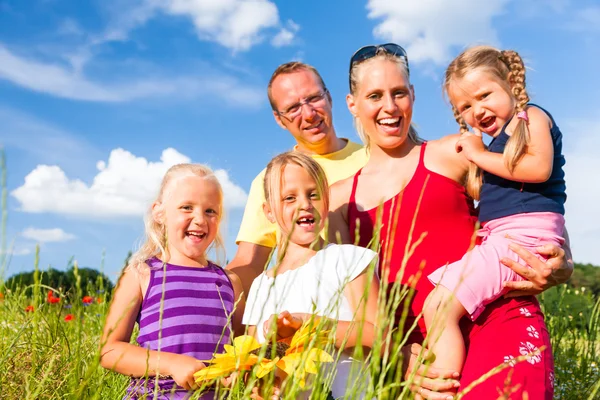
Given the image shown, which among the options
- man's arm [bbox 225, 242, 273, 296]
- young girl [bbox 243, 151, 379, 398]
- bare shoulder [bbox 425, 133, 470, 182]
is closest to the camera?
young girl [bbox 243, 151, 379, 398]

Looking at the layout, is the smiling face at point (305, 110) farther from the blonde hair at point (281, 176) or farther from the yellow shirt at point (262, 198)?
the blonde hair at point (281, 176)

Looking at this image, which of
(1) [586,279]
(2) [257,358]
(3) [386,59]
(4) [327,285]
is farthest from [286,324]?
(1) [586,279]

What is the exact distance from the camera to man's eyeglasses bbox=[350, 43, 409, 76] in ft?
10.9

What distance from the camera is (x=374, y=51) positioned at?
3.33 meters

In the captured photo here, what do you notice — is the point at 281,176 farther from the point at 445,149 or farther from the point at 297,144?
the point at 297,144

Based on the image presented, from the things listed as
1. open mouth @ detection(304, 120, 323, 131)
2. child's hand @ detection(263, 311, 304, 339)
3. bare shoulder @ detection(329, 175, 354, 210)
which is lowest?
child's hand @ detection(263, 311, 304, 339)

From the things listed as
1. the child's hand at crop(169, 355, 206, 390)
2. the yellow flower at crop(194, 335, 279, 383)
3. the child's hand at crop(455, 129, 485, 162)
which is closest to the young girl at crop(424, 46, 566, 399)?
the child's hand at crop(455, 129, 485, 162)

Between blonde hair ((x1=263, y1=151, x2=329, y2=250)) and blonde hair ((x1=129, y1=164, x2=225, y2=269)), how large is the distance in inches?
12.5

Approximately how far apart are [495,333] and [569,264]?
2.03ft

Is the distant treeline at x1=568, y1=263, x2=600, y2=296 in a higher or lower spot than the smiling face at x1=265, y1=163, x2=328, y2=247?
higher

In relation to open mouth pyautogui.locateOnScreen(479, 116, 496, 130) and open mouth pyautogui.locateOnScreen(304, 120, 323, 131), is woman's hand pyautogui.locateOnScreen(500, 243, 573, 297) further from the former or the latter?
open mouth pyautogui.locateOnScreen(304, 120, 323, 131)

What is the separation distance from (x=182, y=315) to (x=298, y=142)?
80.9 inches

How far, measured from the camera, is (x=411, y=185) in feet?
9.93

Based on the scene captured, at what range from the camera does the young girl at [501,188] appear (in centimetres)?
263
